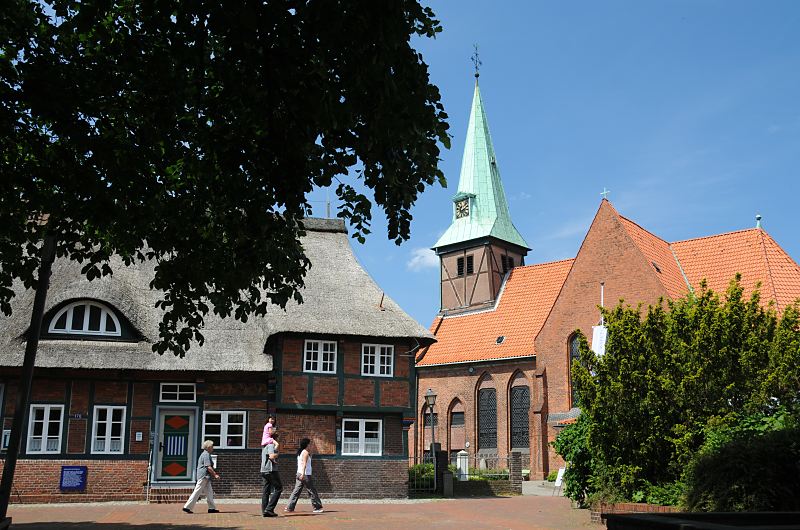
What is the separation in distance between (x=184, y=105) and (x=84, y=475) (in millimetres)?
15146

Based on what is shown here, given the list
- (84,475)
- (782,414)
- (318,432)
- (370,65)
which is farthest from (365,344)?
(370,65)

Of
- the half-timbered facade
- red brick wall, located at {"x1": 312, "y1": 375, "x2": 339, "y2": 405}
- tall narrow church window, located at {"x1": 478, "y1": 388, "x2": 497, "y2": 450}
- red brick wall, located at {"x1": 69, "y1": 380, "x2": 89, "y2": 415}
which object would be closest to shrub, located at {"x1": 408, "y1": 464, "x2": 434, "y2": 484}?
the half-timbered facade

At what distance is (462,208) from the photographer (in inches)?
2190

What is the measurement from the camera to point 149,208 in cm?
1040

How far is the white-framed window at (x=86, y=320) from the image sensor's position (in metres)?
22.6

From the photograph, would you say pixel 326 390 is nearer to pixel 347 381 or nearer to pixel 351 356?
pixel 347 381

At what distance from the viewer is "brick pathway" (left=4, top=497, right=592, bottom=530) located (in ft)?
49.6

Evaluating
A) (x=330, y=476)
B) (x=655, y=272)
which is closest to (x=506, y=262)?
(x=655, y=272)

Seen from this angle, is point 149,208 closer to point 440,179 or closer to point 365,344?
point 440,179

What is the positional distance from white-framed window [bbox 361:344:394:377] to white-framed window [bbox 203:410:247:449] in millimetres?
3975

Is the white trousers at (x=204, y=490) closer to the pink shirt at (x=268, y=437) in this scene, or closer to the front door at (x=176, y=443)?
the pink shirt at (x=268, y=437)

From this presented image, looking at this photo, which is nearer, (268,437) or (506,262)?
(268,437)

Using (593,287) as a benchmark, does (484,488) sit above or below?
below

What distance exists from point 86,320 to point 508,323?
29.3 metres
